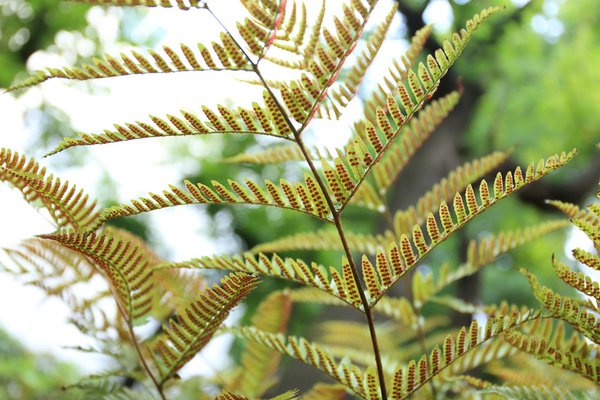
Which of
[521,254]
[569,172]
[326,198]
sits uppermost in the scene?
[326,198]

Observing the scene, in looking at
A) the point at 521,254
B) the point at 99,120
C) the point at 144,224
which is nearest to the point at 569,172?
the point at 521,254

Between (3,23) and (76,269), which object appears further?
(3,23)

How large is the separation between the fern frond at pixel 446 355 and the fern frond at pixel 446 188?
0.24 m

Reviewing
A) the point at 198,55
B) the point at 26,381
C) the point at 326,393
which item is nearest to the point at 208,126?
the point at 198,55

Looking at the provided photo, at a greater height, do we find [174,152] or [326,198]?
[326,198]

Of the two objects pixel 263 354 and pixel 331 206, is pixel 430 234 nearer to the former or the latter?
pixel 331 206

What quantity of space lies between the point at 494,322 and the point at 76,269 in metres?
0.43

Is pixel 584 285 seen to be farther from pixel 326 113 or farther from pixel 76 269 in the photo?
pixel 76 269

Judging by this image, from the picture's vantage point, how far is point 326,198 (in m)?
0.37

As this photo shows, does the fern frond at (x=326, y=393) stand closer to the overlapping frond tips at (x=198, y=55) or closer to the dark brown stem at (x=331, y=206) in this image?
the dark brown stem at (x=331, y=206)

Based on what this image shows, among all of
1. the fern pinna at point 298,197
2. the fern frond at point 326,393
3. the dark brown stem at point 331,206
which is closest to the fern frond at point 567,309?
the fern pinna at point 298,197

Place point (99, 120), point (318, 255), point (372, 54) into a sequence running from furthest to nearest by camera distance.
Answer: point (99, 120)
point (318, 255)
point (372, 54)

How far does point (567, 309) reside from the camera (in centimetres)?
37

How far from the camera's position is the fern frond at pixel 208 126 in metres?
0.36
